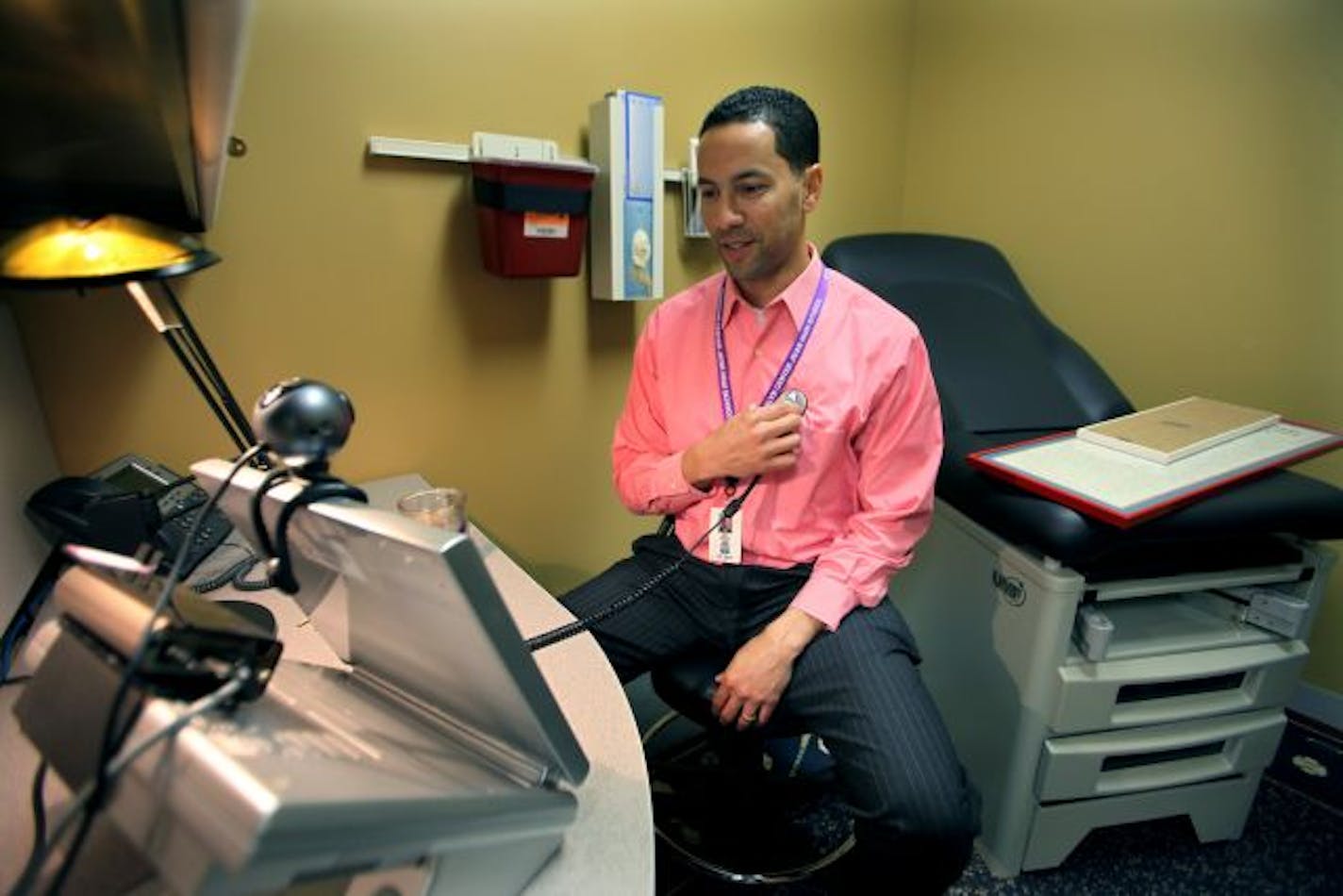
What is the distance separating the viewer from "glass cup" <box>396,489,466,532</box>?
1129mm

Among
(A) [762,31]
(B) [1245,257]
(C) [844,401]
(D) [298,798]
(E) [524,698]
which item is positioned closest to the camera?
(D) [298,798]

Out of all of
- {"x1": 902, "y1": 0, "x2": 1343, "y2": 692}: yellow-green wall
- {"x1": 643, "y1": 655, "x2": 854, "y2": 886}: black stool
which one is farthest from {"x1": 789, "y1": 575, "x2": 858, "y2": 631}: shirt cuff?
{"x1": 902, "y1": 0, "x2": 1343, "y2": 692}: yellow-green wall

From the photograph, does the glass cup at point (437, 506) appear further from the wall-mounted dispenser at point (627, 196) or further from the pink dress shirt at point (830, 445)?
the wall-mounted dispenser at point (627, 196)

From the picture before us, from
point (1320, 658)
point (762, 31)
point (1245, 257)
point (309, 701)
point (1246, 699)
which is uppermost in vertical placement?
point (762, 31)

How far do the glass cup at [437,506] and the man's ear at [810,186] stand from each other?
771 mm

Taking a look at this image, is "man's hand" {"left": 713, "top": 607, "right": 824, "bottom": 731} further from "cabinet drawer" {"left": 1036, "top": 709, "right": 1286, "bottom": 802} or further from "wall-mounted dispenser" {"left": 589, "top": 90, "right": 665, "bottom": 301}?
Result: "wall-mounted dispenser" {"left": 589, "top": 90, "right": 665, "bottom": 301}

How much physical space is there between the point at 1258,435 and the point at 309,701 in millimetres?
1636

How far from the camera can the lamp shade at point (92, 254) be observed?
0.57 m

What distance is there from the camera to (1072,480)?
3.82ft

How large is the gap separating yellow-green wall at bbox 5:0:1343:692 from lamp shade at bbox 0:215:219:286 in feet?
2.12

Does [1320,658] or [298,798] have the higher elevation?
[298,798]

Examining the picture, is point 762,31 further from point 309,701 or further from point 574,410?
point 309,701

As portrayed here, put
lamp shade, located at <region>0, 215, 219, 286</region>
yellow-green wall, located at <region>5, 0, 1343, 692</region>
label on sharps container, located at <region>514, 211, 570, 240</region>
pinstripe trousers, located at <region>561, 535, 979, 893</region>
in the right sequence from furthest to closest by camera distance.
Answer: label on sharps container, located at <region>514, 211, 570, 240</region>, yellow-green wall, located at <region>5, 0, 1343, 692</region>, pinstripe trousers, located at <region>561, 535, 979, 893</region>, lamp shade, located at <region>0, 215, 219, 286</region>

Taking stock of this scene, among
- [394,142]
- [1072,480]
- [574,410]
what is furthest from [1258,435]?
[394,142]
